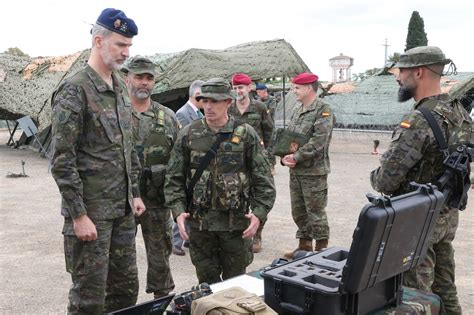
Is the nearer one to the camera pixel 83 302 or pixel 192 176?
pixel 83 302

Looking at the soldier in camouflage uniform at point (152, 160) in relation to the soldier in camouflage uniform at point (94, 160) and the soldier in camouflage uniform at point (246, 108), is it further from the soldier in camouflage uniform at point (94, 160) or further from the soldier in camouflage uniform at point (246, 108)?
the soldier in camouflage uniform at point (246, 108)

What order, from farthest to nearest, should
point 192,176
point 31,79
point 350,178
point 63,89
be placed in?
point 31,79 < point 350,178 < point 192,176 < point 63,89

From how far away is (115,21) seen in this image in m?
3.37

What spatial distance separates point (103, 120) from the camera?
339 centimetres

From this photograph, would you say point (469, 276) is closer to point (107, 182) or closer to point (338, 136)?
point (107, 182)

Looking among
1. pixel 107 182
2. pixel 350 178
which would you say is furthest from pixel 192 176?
pixel 350 178

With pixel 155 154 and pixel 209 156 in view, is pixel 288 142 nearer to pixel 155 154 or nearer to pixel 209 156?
pixel 155 154

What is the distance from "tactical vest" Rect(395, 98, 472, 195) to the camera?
363cm

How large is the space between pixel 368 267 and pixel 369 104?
16.6 m

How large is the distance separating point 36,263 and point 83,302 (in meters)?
2.94

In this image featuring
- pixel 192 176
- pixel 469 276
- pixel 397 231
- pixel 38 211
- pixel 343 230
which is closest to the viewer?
pixel 397 231

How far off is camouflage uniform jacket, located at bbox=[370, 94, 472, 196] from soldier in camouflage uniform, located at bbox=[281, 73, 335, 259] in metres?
2.21

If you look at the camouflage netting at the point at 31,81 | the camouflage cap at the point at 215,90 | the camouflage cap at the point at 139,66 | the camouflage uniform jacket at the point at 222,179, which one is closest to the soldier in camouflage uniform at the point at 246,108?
the camouflage cap at the point at 139,66

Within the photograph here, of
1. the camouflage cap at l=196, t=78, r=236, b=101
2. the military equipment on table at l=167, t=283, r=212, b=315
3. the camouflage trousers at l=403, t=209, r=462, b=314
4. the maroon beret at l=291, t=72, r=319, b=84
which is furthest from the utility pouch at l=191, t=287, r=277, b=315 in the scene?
the maroon beret at l=291, t=72, r=319, b=84
